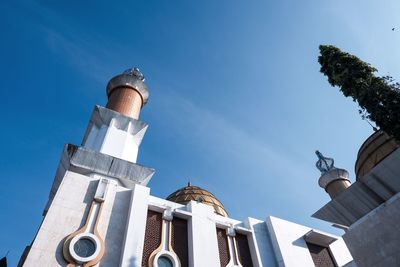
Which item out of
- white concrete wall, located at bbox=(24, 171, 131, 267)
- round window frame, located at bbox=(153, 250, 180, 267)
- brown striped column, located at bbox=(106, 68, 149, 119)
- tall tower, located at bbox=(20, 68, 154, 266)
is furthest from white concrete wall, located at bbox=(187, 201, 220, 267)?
brown striped column, located at bbox=(106, 68, 149, 119)

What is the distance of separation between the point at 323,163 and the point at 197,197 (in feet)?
33.9

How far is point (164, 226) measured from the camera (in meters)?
11.9

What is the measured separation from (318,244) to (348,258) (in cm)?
159

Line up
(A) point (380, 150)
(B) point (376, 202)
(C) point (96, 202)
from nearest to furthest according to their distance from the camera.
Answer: (B) point (376, 202)
(C) point (96, 202)
(A) point (380, 150)

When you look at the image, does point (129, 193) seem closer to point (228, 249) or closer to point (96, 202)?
point (96, 202)

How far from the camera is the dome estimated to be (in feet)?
53.7

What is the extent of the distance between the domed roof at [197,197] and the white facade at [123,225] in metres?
8.02

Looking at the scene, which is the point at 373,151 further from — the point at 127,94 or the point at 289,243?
the point at 127,94

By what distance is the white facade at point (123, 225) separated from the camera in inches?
376

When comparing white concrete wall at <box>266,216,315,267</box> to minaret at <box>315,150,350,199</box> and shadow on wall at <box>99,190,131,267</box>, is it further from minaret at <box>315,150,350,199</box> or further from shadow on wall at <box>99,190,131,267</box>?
minaret at <box>315,150,350,199</box>

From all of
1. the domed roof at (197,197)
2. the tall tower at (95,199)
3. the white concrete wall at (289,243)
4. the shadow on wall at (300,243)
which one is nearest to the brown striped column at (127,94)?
the tall tower at (95,199)

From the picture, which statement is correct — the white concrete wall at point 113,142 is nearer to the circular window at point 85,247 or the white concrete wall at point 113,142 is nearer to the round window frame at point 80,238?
the round window frame at point 80,238

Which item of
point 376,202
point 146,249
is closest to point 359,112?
point 376,202

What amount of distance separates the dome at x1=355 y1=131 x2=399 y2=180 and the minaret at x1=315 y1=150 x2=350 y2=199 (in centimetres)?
396
